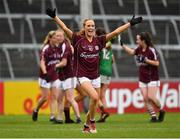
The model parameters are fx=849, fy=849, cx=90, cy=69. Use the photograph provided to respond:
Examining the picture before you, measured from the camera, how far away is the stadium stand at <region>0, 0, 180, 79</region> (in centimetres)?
2966

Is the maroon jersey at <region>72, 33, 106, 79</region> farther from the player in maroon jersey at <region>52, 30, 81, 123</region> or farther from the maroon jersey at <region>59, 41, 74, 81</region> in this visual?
the maroon jersey at <region>59, 41, 74, 81</region>

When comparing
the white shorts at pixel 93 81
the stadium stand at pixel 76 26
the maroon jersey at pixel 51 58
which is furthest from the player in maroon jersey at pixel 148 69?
the stadium stand at pixel 76 26

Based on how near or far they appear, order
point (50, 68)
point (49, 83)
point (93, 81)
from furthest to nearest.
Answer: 1. point (49, 83)
2. point (50, 68)
3. point (93, 81)

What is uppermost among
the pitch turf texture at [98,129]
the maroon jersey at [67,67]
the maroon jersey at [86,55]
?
the maroon jersey at [86,55]

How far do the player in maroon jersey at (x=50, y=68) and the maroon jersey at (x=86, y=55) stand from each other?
3.68 metres

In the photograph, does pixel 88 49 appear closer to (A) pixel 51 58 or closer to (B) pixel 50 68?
(A) pixel 51 58

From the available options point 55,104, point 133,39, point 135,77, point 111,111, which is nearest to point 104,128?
point 55,104

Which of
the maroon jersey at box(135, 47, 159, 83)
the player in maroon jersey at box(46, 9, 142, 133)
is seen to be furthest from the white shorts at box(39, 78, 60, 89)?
the player in maroon jersey at box(46, 9, 142, 133)

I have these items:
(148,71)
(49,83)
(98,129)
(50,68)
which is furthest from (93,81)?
(148,71)

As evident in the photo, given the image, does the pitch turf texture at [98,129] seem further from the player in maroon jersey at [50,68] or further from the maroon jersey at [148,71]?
the maroon jersey at [148,71]

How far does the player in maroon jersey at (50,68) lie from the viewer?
2016 centimetres

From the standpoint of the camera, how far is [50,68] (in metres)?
20.6

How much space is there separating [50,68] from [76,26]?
34.8ft

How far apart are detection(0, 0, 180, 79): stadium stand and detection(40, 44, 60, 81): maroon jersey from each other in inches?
340
